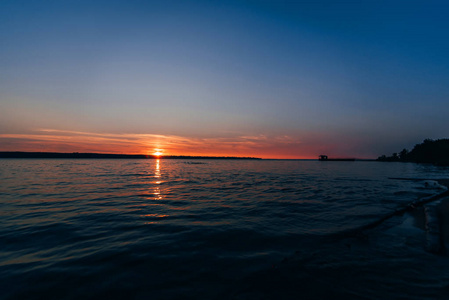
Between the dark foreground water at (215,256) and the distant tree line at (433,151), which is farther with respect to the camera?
the distant tree line at (433,151)

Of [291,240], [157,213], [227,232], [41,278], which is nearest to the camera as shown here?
[41,278]

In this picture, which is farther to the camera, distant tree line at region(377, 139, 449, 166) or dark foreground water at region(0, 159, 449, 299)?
distant tree line at region(377, 139, 449, 166)

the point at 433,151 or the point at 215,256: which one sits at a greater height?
the point at 433,151

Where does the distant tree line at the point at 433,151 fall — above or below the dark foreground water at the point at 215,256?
above

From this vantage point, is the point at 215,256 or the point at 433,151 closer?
the point at 215,256

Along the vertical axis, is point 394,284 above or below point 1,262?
above

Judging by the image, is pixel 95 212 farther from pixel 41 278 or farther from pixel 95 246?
pixel 41 278

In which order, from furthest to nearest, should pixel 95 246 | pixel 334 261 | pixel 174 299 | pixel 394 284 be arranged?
pixel 95 246
pixel 334 261
pixel 394 284
pixel 174 299

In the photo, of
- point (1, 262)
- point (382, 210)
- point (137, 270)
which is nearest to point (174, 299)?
point (137, 270)

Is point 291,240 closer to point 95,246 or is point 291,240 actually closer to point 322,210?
point 322,210

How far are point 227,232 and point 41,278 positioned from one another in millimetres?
6902

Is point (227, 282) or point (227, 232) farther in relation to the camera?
point (227, 232)

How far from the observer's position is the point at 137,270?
6426 millimetres

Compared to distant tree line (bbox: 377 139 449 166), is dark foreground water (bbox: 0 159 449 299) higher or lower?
lower
